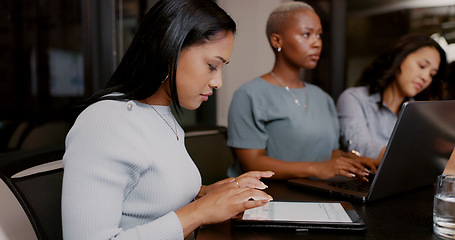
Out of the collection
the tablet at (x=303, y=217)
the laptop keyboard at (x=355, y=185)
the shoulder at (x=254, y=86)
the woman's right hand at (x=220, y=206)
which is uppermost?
the shoulder at (x=254, y=86)

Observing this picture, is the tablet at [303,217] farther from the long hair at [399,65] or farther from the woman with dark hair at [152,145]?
the long hair at [399,65]

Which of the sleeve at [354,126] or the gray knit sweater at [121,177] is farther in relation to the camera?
the sleeve at [354,126]

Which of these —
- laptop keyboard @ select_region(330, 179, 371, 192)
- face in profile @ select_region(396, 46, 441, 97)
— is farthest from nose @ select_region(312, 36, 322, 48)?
laptop keyboard @ select_region(330, 179, 371, 192)

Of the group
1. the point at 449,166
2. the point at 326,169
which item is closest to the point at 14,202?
the point at 326,169

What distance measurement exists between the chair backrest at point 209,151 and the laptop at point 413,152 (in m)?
0.58

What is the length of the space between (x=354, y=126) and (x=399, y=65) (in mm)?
399

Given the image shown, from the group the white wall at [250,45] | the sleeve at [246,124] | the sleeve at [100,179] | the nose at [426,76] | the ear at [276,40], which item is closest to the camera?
A: the sleeve at [100,179]

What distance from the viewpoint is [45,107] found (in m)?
1.83

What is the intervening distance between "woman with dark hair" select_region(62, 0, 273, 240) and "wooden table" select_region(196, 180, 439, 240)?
0.05 m

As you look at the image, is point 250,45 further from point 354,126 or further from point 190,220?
point 190,220

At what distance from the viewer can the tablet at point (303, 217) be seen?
2.58 ft

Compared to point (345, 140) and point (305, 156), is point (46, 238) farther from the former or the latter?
point (345, 140)

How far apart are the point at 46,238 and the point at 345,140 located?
1424 mm

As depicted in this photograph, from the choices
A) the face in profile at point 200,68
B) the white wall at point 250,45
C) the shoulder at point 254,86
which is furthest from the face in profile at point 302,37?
the white wall at point 250,45
